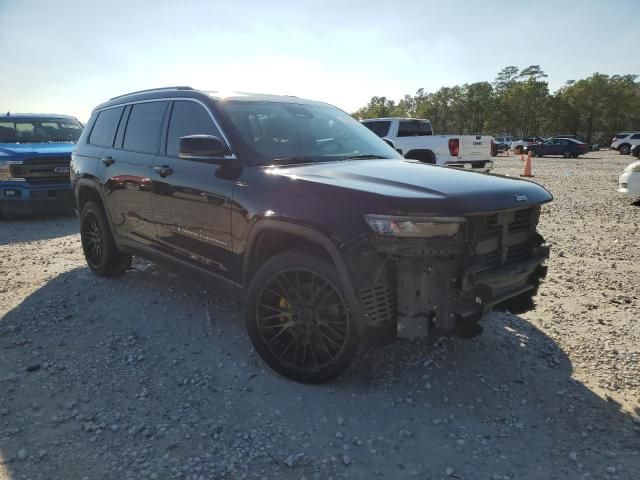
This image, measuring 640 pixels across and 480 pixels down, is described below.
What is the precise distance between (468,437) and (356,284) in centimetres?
104

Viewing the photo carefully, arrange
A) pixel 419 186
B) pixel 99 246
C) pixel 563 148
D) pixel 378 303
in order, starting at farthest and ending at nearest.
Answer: pixel 563 148 < pixel 99 246 < pixel 419 186 < pixel 378 303

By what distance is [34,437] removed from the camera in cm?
269

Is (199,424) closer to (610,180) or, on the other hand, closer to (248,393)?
(248,393)

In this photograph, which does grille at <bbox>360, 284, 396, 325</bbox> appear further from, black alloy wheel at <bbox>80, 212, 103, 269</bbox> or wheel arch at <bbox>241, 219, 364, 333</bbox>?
black alloy wheel at <bbox>80, 212, 103, 269</bbox>

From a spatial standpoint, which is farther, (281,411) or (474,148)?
(474,148)

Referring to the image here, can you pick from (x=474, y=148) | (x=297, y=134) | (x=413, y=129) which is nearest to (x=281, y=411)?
(x=297, y=134)

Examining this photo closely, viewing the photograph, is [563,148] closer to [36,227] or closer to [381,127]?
[381,127]

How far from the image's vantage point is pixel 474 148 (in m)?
12.6

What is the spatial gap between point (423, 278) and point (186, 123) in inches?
94.8

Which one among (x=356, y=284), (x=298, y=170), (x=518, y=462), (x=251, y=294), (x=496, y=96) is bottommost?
(x=518, y=462)

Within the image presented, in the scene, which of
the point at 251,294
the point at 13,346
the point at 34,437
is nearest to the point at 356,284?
the point at 251,294

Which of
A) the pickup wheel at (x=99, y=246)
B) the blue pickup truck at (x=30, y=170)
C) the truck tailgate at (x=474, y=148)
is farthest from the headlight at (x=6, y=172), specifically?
the truck tailgate at (x=474, y=148)

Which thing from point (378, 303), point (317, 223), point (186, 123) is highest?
point (186, 123)

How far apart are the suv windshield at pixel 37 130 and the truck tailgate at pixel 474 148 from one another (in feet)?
29.7
